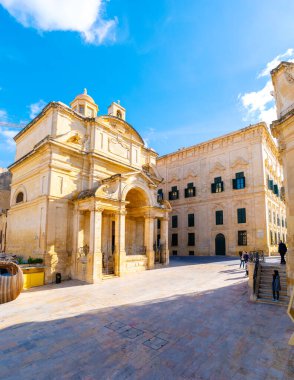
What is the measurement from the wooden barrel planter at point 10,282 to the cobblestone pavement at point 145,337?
0.46m

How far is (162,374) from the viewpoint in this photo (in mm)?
5059

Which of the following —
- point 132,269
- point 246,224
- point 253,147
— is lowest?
point 132,269

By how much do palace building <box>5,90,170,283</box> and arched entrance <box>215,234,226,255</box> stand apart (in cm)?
999

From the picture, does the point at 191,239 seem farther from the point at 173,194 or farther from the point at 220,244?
the point at 173,194

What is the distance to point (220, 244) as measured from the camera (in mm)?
29125

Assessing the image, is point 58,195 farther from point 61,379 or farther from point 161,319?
point 61,379

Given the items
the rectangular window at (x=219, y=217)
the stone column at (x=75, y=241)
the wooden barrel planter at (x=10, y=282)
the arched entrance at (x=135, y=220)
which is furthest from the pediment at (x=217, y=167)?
the wooden barrel planter at (x=10, y=282)

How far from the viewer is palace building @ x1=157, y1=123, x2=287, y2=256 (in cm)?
2708

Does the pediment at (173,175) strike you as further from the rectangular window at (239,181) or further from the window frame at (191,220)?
the rectangular window at (239,181)

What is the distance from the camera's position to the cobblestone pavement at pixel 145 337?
205 inches

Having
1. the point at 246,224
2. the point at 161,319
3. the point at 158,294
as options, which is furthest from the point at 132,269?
the point at 246,224

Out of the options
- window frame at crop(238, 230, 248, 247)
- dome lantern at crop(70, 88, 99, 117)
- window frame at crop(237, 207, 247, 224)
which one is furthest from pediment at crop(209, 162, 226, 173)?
dome lantern at crop(70, 88, 99, 117)

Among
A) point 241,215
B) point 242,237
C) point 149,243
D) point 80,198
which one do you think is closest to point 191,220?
point 241,215

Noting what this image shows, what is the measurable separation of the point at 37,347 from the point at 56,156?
13147mm
